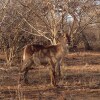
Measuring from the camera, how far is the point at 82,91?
11844 mm

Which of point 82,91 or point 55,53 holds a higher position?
point 55,53

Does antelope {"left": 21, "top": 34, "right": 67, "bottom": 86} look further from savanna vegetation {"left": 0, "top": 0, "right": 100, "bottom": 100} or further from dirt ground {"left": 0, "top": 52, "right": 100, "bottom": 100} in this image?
dirt ground {"left": 0, "top": 52, "right": 100, "bottom": 100}

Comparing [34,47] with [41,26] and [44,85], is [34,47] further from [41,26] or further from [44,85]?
[41,26]

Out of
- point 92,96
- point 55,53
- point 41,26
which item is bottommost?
point 92,96

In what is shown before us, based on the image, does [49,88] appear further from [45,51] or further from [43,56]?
[45,51]

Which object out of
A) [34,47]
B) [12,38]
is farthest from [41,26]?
[34,47]

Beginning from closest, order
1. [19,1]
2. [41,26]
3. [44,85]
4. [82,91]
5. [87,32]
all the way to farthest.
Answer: [82,91], [44,85], [19,1], [41,26], [87,32]

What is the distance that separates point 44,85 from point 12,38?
269 inches

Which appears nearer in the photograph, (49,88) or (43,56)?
(49,88)

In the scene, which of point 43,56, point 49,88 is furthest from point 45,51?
point 49,88

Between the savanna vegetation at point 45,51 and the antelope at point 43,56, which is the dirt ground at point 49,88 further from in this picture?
the antelope at point 43,56

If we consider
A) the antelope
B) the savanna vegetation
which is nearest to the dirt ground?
Result: the savanna vegetation

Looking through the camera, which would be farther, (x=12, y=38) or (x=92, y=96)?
(x=12, y=38)

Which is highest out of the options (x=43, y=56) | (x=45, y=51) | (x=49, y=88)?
(x=45, y=51)
